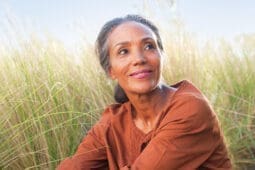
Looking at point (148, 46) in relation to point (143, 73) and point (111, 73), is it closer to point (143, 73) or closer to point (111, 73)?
point (143, 73)

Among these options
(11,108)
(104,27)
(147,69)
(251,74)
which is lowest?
(251,74)

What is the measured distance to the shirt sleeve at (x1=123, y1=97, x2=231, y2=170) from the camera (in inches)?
98.7

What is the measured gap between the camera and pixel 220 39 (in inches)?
233

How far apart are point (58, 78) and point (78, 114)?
0.43m

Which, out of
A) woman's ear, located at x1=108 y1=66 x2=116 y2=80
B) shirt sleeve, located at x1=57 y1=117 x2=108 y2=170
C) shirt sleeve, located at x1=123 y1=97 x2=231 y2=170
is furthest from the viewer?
shirt sleeve, located at x1=57 y1=117 x2=108 y2=170

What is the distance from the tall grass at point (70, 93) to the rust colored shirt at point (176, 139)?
0.62 metres

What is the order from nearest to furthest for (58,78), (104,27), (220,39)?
(104,27) < (58,78) < (220,39)

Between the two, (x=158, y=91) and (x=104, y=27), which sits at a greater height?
(x=104, y=27)

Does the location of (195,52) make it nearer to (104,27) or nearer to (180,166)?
(104,27)

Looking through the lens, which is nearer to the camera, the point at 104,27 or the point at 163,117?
the point at 163,117

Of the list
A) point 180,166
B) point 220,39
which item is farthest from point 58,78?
point 220,39

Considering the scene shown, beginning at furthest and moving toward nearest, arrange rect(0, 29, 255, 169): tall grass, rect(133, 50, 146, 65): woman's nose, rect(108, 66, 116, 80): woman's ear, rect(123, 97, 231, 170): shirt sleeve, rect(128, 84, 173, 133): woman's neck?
rect(0, 29, 255, 169): tall grass < rect(108, 66, 116, 80): woman's ear < rect(128, 84, 173, 133): woman's neck < rect(133, 50, 146, 65): woman's nose < rect(123, 97, 231, 170): shirt sleeve

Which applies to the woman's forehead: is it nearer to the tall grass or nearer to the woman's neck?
the woman's neck

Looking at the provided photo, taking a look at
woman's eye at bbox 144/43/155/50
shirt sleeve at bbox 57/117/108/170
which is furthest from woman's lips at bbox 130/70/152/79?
shirt sleeve at bbox 57/117/108/170
